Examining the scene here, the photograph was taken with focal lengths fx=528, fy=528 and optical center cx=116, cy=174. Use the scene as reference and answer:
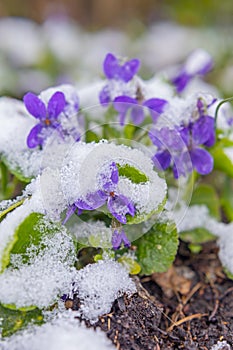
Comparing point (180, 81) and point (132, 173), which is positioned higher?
point (180, 81)

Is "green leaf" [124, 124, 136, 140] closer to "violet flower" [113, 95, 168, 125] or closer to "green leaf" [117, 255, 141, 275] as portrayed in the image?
"violet flower" [113, 95, 168, 125]

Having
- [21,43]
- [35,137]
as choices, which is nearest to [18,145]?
[35,137]

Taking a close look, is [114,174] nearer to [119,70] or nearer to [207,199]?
[119,70]

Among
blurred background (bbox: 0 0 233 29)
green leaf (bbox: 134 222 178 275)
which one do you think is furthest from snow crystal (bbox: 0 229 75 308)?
blurred background (bbox: 0 0 233 29)

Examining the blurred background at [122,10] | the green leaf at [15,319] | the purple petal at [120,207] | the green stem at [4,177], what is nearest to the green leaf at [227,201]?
the purple petal at [120,207]

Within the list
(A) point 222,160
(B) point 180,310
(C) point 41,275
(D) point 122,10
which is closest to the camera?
(C) point 41,275
